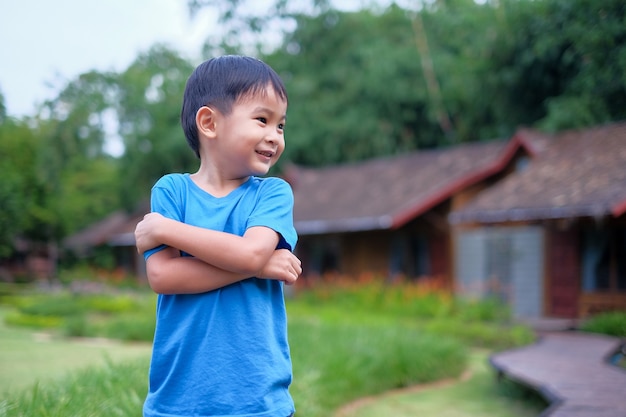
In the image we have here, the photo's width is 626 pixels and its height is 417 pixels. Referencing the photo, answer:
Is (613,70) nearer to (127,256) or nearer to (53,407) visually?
(53,407)

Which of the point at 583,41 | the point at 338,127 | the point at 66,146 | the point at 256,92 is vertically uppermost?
the point at 338,127

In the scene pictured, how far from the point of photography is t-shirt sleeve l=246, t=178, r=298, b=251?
189cm

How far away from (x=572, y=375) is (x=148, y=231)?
17.1 ft

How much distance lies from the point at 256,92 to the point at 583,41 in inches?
195

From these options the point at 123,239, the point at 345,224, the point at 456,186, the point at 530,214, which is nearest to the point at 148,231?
the point at 530,214

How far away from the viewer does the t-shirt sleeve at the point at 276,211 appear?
1.89 meters

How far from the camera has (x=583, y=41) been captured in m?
6.10

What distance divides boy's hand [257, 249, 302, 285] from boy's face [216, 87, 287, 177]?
0.78ft

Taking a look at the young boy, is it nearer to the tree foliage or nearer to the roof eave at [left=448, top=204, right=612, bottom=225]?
the tree foliage

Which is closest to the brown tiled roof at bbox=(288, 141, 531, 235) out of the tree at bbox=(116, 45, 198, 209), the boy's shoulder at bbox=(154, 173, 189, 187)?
the tree at bbox=(116, 45, 198, 209)

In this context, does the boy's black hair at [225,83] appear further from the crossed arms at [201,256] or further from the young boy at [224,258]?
the crossed arms at [201,256]

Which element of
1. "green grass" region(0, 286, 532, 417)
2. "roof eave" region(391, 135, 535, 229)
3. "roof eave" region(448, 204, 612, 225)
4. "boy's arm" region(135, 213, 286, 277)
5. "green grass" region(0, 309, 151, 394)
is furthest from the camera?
"roof eave" region(391, 135, 535, 229)

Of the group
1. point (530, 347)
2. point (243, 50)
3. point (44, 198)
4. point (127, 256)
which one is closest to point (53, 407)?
point (44, 198)

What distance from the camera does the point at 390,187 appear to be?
60.7 ft
